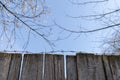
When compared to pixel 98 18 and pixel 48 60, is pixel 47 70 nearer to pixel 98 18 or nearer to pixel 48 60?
pixel 48 60

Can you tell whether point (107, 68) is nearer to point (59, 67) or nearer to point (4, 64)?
point (59, 67)

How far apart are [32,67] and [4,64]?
0.17 m

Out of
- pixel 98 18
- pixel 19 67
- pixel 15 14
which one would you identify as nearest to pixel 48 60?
pixel 19 67

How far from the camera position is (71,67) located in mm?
1023

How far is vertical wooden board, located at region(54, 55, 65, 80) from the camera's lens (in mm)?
989

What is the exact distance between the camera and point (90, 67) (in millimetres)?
1023

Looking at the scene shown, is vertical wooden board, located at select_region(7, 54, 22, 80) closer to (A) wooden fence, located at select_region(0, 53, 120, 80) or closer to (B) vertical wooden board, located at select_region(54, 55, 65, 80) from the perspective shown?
(A) wooden fence, located at select_region(0, 53, 120, 80)

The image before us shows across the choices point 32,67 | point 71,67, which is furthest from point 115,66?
point 32,67

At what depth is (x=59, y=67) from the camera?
103 centimetres

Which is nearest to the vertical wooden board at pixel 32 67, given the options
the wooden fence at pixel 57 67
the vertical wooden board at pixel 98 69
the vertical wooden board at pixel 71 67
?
the wooden fence at pixel 57 67

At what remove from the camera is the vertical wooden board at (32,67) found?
978mm

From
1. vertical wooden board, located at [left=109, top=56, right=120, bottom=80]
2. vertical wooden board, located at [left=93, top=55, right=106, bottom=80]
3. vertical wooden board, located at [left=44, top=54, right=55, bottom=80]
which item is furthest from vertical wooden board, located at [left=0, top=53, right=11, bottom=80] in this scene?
vertical wooden board, located at [left=109, top=56, right=120, bottom=80]

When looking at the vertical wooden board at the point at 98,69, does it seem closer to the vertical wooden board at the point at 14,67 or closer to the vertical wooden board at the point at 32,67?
the vertical wooden board at the point at 32,67

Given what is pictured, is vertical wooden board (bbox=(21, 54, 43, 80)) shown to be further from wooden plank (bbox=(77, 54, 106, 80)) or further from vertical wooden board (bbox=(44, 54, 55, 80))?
wooden plank (bbox=(77, 54, 106, 80))
